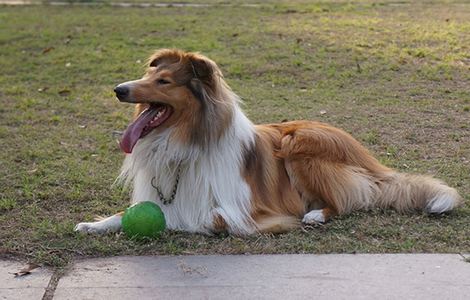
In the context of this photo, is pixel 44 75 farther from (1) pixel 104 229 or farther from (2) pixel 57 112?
(1) pixel 104 229

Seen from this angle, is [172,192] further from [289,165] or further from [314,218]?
[314,218]

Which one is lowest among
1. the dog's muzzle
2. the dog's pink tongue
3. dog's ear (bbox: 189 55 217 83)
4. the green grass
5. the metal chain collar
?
the green grass

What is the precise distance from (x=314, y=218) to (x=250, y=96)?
4666 millimetres

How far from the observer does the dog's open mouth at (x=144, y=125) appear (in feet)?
17.7

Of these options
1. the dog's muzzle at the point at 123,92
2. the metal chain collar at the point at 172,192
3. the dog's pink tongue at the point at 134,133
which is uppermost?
the dog's muzzle at the point at 123,92

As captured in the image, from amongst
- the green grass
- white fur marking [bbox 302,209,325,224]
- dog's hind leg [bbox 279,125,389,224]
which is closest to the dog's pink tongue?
the green grass

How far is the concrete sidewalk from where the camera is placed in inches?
175

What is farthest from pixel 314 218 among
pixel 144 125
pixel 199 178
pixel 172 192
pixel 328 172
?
pixel 144 125

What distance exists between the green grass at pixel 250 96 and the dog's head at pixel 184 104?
78 centimetres

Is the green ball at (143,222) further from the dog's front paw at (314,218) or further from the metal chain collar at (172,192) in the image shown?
the dog's front paw at (314,218)

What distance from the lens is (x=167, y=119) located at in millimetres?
5430

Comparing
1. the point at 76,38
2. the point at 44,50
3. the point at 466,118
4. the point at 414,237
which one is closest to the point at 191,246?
the point at 414,237

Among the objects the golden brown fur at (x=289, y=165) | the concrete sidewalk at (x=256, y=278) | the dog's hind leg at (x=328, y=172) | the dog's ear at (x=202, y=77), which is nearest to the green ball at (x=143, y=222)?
the concrete sidewalk at (x=256, y=278)

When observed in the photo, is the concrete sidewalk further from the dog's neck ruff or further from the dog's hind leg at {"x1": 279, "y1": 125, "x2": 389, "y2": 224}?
the dog's hind leg at {"x1": 279, "y1": 125, "x2": 389, "y2": 224}
